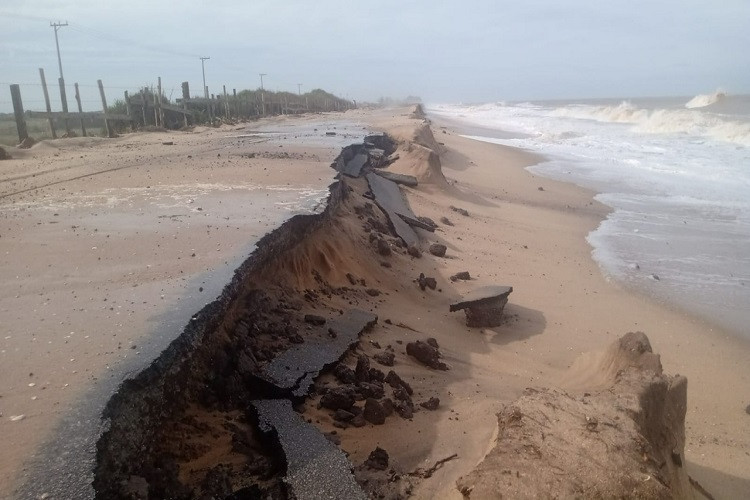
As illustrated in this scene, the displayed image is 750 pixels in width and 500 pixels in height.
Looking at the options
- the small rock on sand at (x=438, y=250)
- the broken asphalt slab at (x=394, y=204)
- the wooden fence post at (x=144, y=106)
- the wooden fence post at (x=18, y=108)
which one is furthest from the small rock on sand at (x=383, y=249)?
the wooden fence post at (x=144, y=106)

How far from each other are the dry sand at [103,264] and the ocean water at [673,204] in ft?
16.6

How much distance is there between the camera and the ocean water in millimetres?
7848

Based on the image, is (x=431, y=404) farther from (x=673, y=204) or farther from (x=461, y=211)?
(x=673, y=204)

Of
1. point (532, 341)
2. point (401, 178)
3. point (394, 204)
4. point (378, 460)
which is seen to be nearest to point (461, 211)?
point (401, 178)

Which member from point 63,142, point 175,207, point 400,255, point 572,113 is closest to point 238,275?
point 175,207

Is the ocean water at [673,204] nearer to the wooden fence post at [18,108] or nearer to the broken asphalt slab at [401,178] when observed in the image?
the broken asphalt slab at [401,178]

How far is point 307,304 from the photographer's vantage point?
500 cm

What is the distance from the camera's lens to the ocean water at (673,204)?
785 cm

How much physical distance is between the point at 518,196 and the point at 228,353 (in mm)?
12040

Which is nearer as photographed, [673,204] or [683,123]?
[673,204]

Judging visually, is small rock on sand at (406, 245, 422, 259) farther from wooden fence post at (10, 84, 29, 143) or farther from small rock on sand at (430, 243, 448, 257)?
wooden fence post at (10, 84, 29, 143)

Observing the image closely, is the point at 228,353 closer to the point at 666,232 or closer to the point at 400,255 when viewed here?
the point at 400,255

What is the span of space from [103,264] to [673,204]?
1252cm

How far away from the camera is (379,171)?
12.2 m
